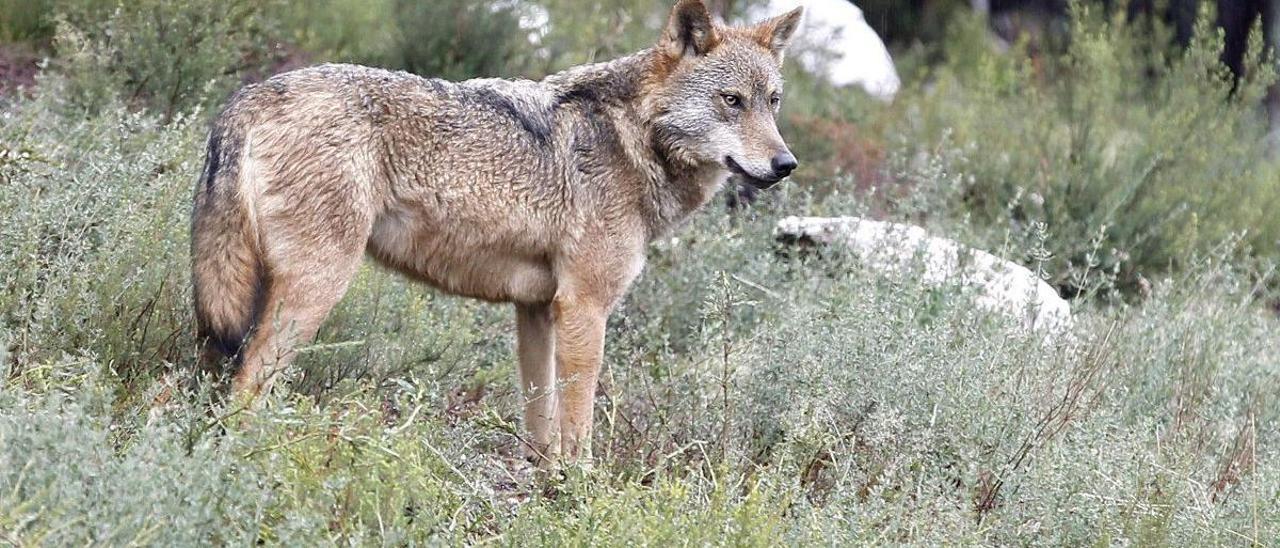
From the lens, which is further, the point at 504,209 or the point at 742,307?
the point at 742,307

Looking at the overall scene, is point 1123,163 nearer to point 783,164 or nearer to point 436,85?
point 783,164

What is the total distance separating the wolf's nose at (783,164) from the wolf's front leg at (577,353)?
2.71ft

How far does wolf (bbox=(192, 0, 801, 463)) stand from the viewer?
4812 millimetres

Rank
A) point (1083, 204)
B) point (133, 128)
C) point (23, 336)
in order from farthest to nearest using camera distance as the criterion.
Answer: point (1083, 204)
point (133, 128)
point (23, 336)

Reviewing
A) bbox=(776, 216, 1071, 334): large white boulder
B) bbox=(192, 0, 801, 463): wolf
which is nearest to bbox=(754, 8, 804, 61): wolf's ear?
bbox=(192, 0, 801, 463): wolf

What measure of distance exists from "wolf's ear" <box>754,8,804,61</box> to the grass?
1.02 m

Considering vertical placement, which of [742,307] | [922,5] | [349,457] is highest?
[349,457]

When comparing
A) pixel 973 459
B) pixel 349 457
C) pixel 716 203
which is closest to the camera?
pixel 349 457

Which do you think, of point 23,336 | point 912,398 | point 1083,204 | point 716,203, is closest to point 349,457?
point 23,336

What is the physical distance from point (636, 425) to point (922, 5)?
15.1 m

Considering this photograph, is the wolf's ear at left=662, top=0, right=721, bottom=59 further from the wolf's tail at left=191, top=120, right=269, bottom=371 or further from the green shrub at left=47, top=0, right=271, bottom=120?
the green shrub at left=47, top=0, right=271, bottom=120

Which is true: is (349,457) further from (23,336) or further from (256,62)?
(256,62)

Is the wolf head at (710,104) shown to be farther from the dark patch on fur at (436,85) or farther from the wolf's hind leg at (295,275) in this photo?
the wolf's hind leg at (295,275)

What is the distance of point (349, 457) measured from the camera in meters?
4.05
